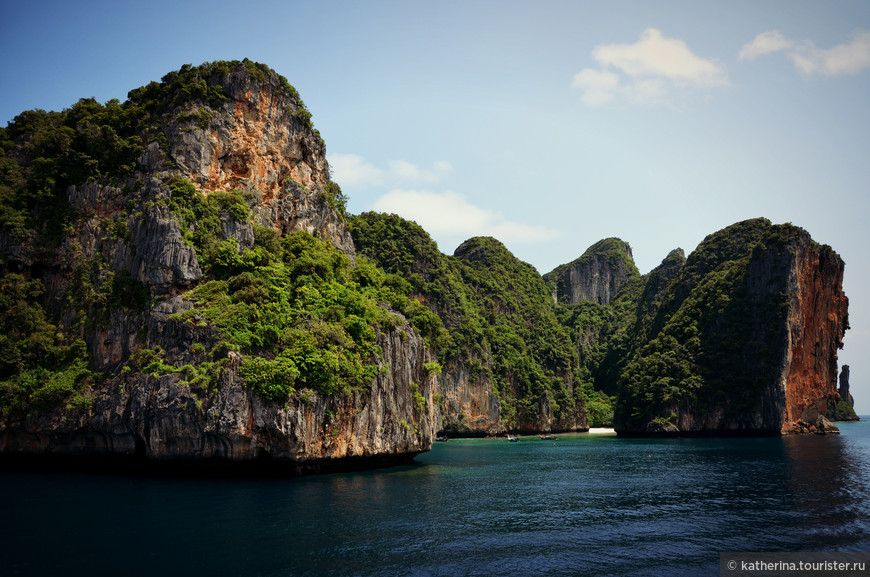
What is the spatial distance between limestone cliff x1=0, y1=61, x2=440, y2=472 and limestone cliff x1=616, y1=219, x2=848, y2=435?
2449 inches

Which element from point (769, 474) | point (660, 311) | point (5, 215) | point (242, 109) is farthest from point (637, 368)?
point (5, 215)

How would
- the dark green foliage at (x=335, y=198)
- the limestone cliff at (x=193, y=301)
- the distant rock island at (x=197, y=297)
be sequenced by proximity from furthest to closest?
the dark green foliage at (x=335, y=198)
the distant rock island at (x=197, y=297)
the limestone cliff at (x=193, y=301)

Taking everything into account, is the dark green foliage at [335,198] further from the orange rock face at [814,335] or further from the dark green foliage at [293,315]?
the orange rock face at [814,335]

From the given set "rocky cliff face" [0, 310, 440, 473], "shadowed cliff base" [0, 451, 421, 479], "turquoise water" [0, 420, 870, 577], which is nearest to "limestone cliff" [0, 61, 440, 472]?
"rocky cliff face" [0, 310, 440, 473]

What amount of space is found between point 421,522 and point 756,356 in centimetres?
9431

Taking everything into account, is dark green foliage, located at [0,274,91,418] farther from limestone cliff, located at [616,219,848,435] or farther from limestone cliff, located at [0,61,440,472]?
limestone cliff, located at [616,219,848,435]

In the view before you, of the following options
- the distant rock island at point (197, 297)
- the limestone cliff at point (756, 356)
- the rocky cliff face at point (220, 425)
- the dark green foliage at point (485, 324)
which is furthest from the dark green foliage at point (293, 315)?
the limestone cliff at point (756, 356)

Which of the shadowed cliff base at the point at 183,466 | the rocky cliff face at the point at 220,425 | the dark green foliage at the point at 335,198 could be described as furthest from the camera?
the dark green foliage at the point at 335,198

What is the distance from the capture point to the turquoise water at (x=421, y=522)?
789 inches

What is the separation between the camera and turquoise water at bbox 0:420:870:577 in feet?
65.8

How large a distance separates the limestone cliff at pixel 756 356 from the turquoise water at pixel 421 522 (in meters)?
59.8

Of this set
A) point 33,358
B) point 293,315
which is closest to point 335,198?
point 293,315

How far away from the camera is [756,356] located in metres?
100

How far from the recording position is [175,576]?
18234 mm
